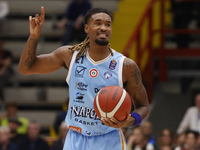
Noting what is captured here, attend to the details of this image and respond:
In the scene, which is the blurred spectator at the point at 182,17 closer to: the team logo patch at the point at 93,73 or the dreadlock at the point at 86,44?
the dreadlock at the point at 86,44

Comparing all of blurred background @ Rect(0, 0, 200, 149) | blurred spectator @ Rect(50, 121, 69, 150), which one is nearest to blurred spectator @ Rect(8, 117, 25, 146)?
blurred background @ Rect(0, 0, 200, 149)

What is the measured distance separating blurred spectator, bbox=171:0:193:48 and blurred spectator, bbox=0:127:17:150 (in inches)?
188

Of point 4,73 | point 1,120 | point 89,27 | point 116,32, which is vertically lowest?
point 1,120

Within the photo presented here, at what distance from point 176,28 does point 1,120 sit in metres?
4.82

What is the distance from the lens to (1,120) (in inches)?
376

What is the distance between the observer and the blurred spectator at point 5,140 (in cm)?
852

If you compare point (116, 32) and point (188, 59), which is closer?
point (188, 59)

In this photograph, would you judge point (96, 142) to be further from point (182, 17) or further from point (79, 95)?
point (182, 17)

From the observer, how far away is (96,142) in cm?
426

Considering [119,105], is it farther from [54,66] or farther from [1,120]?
[1,120]

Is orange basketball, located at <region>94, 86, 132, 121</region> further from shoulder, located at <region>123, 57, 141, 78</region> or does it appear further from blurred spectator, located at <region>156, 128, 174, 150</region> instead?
blurred spectator, located at <region>156, 128, 174, 150</region>

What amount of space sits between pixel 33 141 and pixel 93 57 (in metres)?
4.72

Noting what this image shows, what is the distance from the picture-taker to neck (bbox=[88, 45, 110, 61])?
4.44m

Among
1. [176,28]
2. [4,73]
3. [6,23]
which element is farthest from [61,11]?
[176,28]
